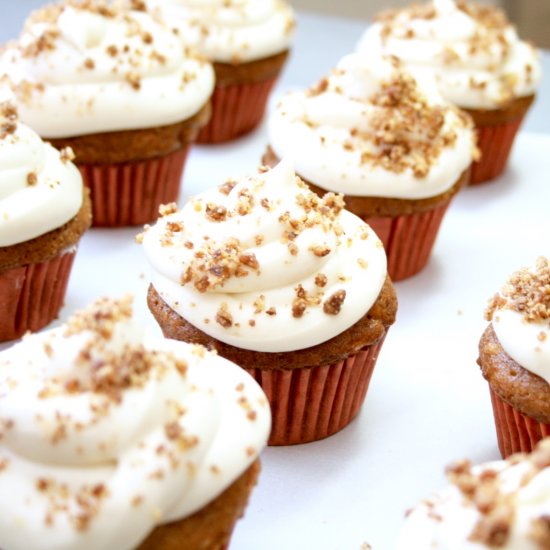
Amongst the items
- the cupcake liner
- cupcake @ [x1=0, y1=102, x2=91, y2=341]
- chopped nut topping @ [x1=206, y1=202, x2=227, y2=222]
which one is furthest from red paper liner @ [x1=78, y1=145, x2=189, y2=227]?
chopped nut topping @ [x1=206, y1=202, x2=227, y2=222]

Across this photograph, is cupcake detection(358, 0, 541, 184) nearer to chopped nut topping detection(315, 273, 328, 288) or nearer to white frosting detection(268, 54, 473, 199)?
white frosting detection(268, 54, 473, 199)

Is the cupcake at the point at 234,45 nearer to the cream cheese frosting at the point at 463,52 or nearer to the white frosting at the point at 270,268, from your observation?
the cream cheese frosting at the point at 463,52

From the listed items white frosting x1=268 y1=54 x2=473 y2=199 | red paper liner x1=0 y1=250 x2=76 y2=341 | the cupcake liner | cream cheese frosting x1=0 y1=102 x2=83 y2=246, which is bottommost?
red paper liner x1=0 y1=250 x2=76 y2=341

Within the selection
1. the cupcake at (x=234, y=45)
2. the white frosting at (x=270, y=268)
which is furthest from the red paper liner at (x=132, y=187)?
the white frosting at (x=270, y=268)

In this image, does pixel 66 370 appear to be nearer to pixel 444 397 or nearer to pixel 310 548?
pixel 310 548

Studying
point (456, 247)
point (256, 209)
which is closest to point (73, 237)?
point (256, 209)


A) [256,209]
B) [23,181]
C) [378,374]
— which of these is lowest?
[378,374]

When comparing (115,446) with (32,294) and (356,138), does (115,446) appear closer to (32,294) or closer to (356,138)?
(32,294)
